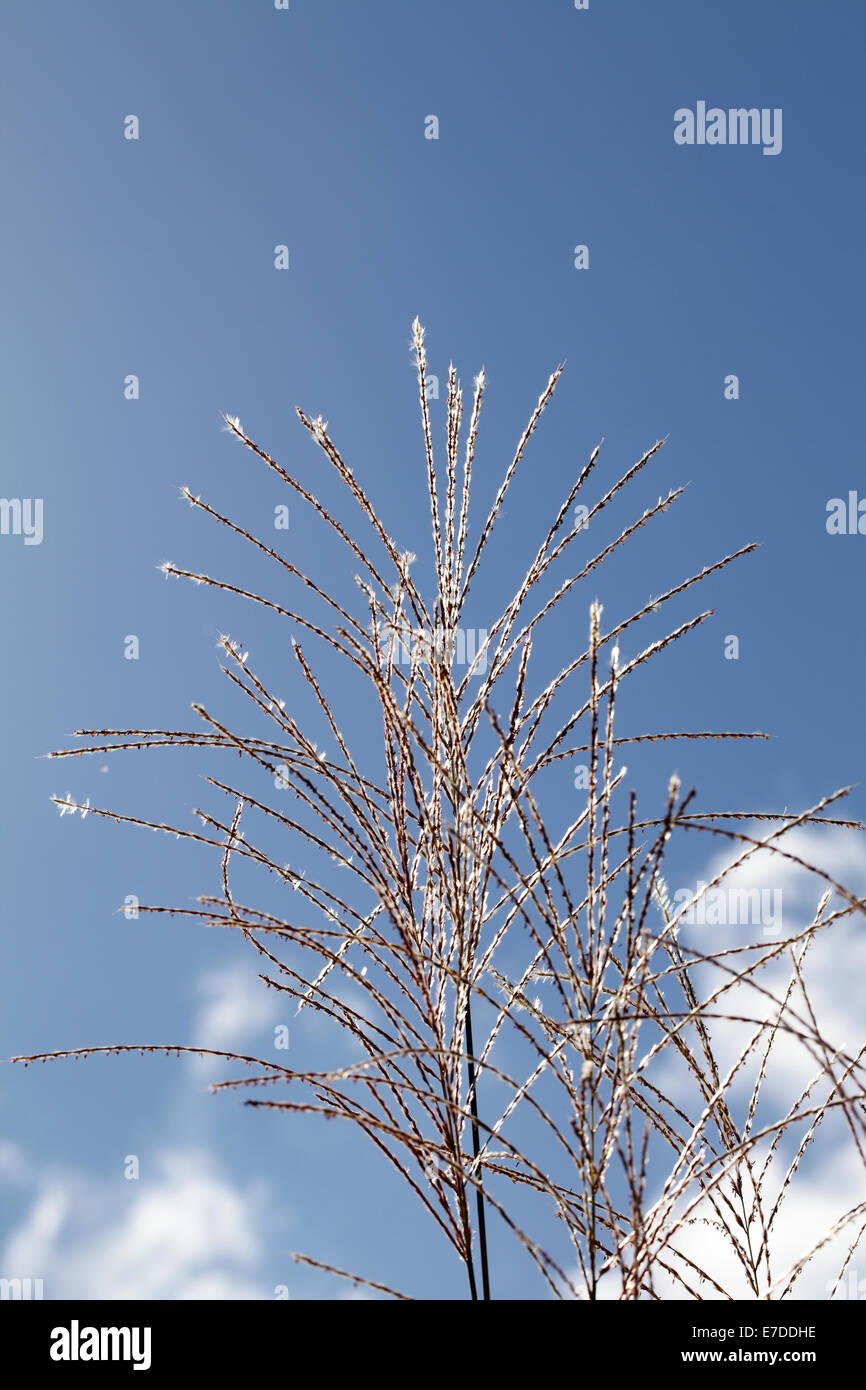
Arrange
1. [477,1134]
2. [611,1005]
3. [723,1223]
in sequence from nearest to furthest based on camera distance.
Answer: [611,1005]
[477,1134]
[723,1223]

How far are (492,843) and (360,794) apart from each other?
0.13 meters

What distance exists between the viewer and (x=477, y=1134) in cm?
101

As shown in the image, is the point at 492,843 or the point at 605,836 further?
the point at 492,843

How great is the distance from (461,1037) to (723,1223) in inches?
22.1
